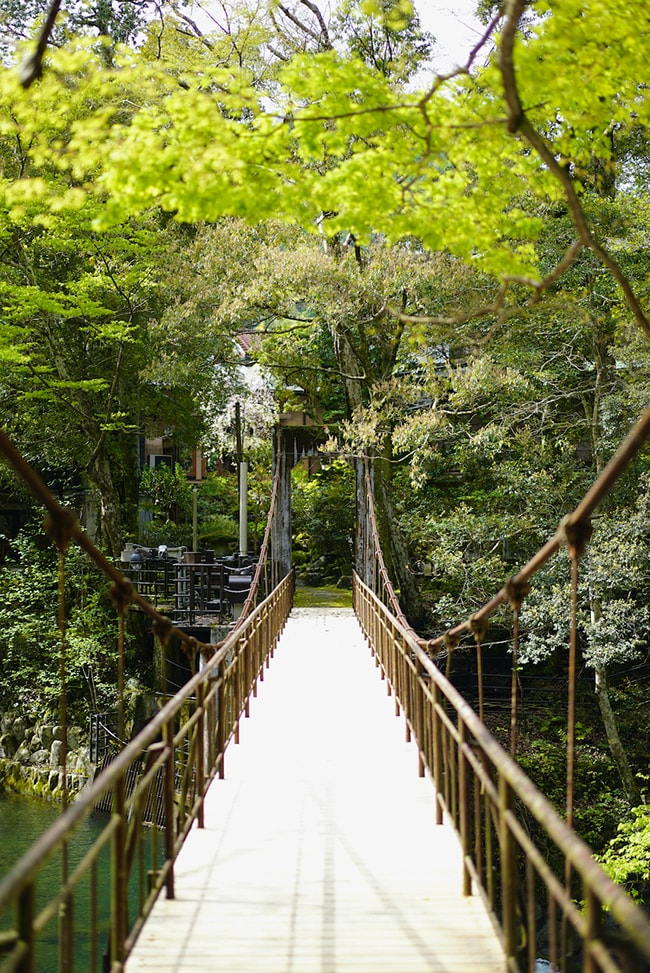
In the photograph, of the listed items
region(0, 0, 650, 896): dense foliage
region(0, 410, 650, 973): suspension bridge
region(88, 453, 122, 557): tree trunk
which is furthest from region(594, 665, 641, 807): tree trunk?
region(88, 453, 122, 557): tree trunk

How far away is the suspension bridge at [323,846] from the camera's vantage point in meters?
2.63

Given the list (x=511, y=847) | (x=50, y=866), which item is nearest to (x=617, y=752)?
(x=50, y=866)

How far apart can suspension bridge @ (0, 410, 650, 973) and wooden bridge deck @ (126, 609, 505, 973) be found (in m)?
0.01

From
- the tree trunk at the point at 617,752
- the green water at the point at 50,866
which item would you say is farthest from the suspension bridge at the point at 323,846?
the tree trunk at the point at 617,752

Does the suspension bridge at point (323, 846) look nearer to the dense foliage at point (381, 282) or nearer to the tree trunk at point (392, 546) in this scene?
Answer: the dense foliage at point (381, 282)

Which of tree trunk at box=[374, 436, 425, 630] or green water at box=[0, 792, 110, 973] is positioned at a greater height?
tree trunk at box=[374, 436, 425, 630]

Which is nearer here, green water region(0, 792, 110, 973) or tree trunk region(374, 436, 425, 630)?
green water region(0, 792, 110, 973)

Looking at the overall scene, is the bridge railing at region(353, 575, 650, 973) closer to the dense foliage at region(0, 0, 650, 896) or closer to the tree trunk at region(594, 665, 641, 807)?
the dense foliage at region(0, 0, 650, 896)

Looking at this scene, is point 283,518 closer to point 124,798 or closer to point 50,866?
point 50,866

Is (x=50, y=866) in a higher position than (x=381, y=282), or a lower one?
lower

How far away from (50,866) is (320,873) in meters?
9.48

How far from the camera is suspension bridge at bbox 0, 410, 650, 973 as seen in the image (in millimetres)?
2633

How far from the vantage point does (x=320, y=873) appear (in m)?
4.27

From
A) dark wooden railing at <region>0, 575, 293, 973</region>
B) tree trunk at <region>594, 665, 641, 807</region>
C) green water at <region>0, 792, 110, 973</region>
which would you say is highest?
dark wooden railing at <region>0, 575, 293, 973</region>
